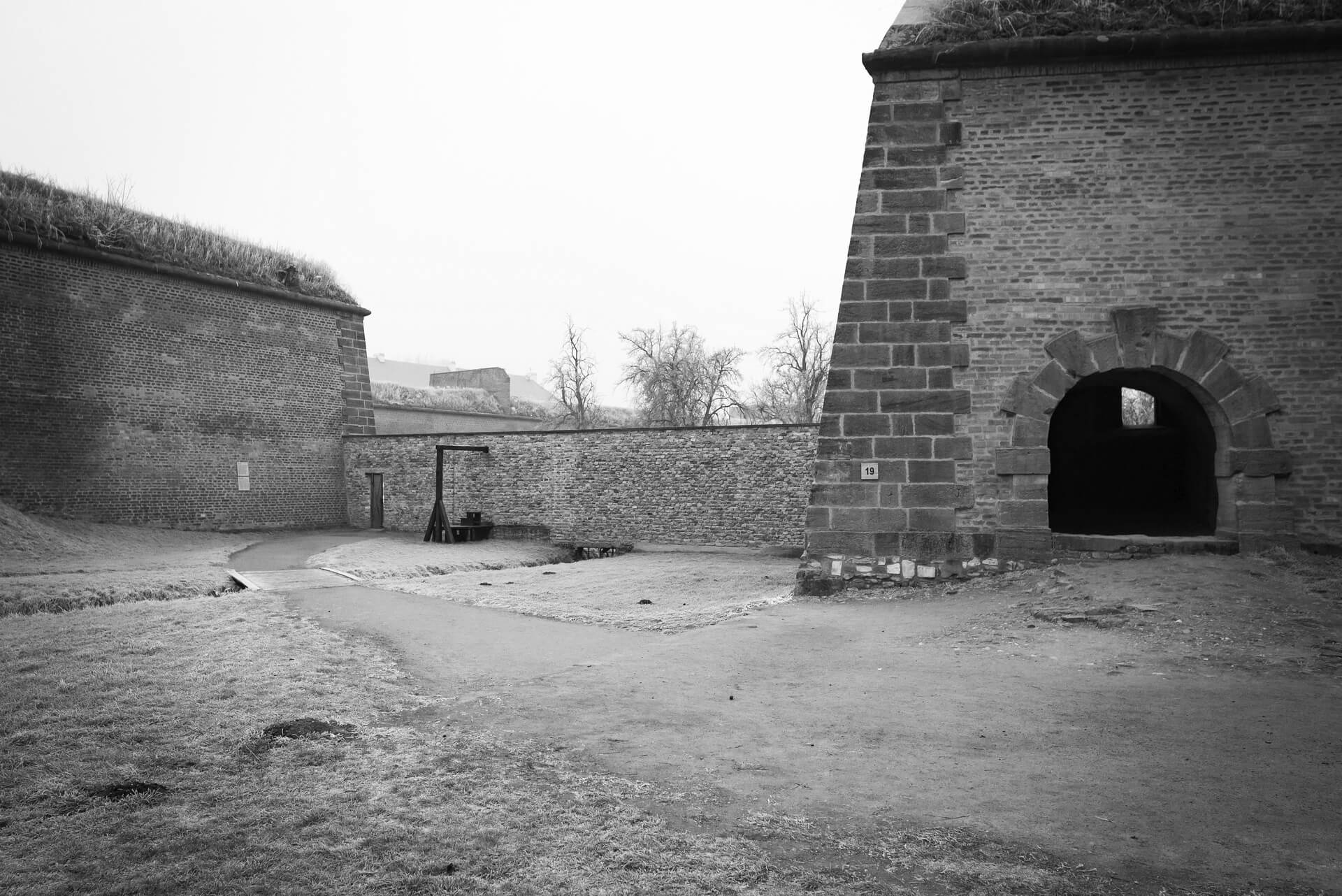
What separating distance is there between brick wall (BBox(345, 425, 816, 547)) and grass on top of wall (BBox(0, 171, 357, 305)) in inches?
225

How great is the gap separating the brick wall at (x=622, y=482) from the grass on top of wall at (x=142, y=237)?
572cm

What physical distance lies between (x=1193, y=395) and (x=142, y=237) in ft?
77.1

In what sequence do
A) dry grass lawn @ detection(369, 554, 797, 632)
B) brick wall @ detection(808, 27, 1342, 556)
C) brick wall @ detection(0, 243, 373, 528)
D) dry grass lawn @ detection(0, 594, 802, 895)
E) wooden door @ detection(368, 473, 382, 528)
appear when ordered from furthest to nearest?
wooden door @ detection(368, 473, 382, 528), brick wall @ detection(0, 243, 373, 528), dry grass lawn @ detection(369, 554, 797, 632), brick wall @ detection(808, 27, 1342, 556), dry grass lawn @ detection(0, 594, 802, 895)

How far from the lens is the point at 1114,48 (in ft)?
32.4

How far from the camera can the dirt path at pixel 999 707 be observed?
151 inches

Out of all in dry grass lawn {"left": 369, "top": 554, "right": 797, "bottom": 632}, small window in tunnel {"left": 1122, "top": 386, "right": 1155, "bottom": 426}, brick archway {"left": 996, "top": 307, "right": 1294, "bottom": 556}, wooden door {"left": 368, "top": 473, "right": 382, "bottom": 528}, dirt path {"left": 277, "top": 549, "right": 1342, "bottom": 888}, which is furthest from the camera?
small window in tunnel {"left": 1122, "top": 386, "right": 1155, "bottom": 426}

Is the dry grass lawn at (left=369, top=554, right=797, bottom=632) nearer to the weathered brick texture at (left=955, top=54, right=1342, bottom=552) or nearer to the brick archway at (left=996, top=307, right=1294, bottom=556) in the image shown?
the brick archway at (left=996, top=307, right=1294, bottom=556)

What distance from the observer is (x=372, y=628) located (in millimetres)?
9273

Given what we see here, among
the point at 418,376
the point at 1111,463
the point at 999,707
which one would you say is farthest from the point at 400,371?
the point at 999,707

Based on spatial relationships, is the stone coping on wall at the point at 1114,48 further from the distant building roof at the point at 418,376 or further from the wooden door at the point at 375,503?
the distant building roof at the point at 418,376

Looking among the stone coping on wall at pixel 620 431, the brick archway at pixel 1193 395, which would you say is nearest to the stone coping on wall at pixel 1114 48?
the brick archway at pixel 1193 395

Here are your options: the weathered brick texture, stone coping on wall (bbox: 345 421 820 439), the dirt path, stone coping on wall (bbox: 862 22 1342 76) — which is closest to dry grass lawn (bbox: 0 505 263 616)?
the dirt path

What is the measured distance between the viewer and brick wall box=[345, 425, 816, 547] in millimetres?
19906

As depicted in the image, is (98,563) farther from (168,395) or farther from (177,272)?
(177,272)
